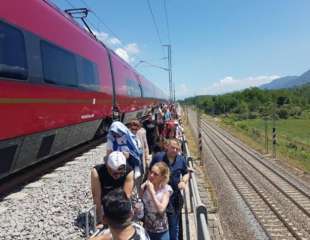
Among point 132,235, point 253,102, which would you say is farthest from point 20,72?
point 253,102

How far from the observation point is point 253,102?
149 m

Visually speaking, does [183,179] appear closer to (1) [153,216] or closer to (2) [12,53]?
(1) [153,216]

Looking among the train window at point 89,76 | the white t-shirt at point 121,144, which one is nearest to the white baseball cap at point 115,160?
the white t-shirt at point 121,144

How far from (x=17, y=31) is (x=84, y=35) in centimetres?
526

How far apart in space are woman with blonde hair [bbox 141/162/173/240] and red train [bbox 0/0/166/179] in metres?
2.69

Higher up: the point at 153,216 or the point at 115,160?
the point at 115,160

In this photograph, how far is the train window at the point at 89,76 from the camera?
11.2 metres

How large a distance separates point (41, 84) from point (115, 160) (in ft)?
13.5

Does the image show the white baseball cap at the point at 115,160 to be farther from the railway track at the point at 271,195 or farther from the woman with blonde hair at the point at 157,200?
the railway track at the point at 271,195

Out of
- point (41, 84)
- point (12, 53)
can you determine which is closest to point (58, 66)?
point (41, 84)

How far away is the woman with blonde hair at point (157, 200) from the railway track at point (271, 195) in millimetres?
11809

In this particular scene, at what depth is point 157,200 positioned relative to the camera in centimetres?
459

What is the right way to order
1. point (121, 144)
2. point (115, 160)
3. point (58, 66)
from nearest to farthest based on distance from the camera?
point (115, 160)
point (121, 144)
point (58, 66)

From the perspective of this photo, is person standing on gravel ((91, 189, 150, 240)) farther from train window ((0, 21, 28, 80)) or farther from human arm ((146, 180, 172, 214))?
train window ((0, 21, 28, 80))
